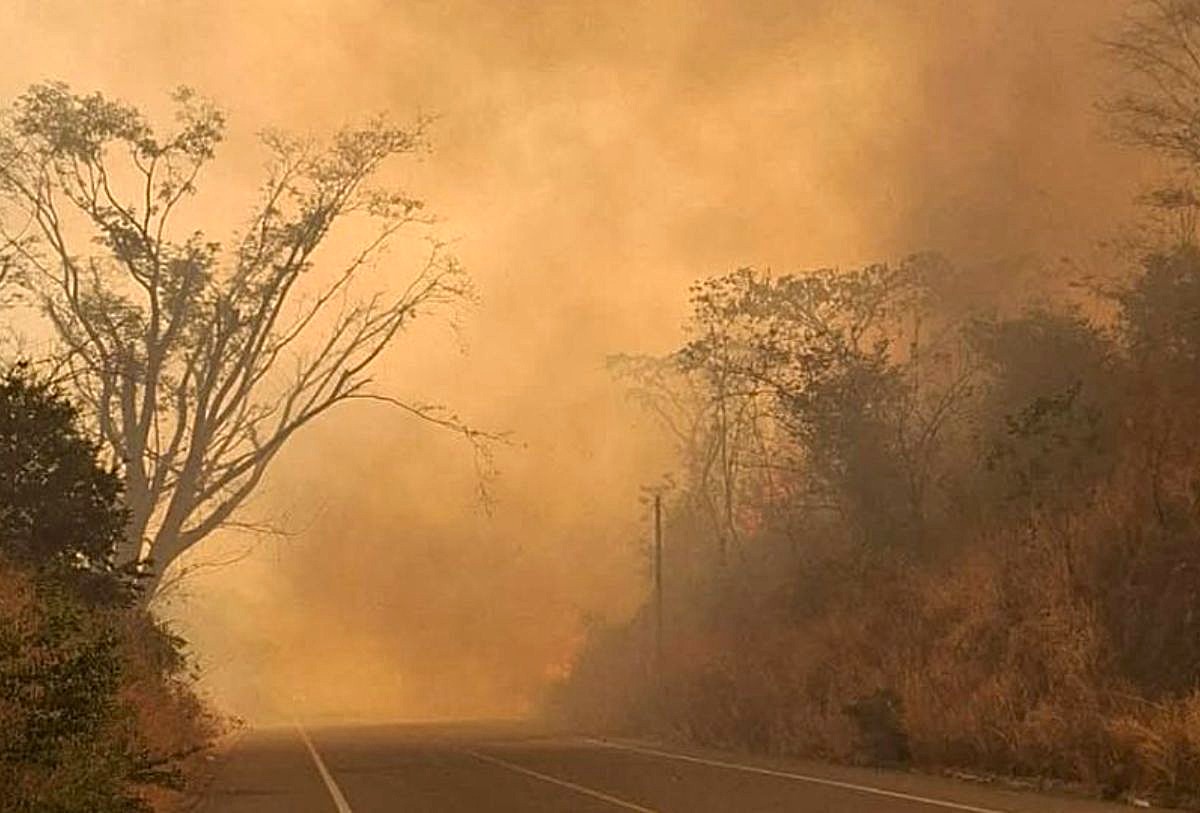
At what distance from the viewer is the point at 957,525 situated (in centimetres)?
3584

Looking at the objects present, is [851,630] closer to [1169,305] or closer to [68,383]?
[1169,305]

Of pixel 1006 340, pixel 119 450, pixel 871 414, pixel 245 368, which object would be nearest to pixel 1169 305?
pixel 1006 340

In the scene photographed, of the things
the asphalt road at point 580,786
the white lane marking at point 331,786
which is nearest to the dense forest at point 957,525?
the asphalt road at point 580,786

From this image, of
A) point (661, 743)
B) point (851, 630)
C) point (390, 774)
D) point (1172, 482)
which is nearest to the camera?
point (390, 774)

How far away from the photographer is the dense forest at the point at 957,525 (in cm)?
2227

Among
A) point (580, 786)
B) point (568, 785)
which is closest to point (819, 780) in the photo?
point (580, 786)

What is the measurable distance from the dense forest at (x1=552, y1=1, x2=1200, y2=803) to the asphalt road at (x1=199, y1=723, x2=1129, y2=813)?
6.03 ft

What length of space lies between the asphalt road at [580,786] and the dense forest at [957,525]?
1.84 metres

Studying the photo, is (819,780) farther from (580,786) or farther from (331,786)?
(331,786)

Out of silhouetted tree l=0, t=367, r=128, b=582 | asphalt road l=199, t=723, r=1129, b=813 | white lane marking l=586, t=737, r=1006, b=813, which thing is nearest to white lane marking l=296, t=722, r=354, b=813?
asphalt road l=199, t=723, r=1129, b=813

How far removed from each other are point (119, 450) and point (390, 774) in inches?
549

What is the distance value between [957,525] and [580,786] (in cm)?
1829

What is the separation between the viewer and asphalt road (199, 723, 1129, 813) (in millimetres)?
16109

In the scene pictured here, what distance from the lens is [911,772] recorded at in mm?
22438
